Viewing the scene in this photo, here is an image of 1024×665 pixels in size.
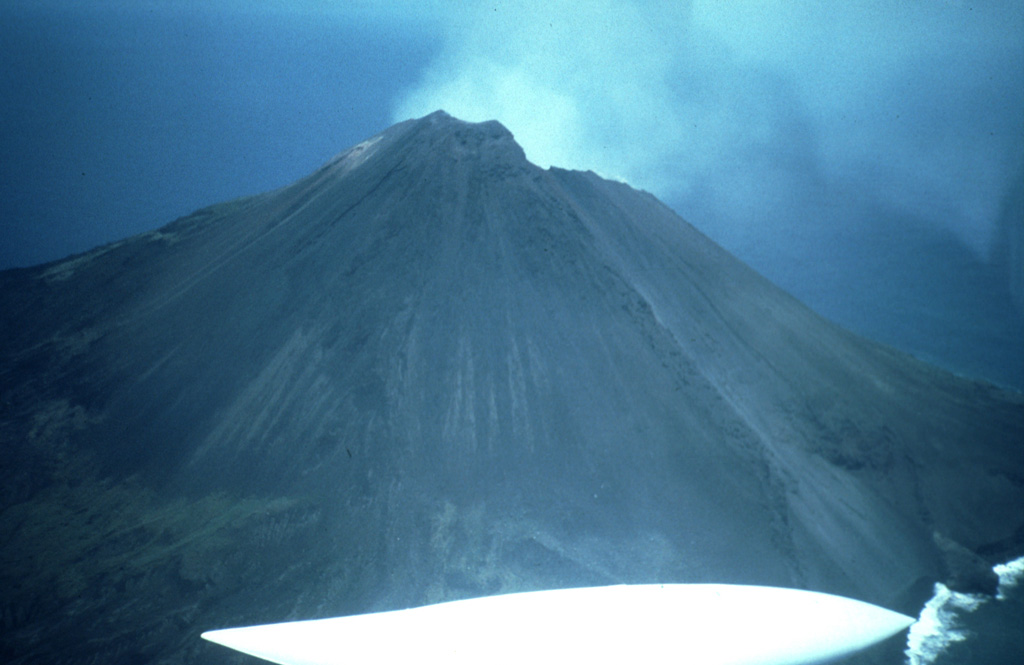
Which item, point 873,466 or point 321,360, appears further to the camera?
point 873,466

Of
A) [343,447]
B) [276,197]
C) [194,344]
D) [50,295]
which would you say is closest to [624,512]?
[343,447]

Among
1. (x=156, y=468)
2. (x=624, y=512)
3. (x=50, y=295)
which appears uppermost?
(x=50, y=295)

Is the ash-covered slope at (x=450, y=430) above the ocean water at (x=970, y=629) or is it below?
above

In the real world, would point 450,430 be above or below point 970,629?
above

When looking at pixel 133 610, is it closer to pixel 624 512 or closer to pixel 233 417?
pixel 233 417

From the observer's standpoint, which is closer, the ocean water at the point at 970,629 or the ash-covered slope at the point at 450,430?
→ the ash-covered slope at the point at 450,430

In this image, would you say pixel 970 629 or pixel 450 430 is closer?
pixel 970 629
